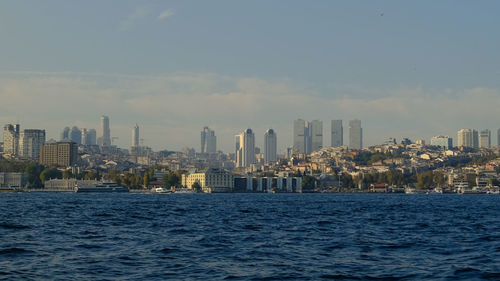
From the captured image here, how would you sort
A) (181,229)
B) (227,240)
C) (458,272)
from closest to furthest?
1. (458,272)
2. (227,240)
3. (181,229)

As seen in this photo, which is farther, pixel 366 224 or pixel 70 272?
pixel 366 224

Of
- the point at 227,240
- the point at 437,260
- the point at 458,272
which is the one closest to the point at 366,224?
the point at 227,240

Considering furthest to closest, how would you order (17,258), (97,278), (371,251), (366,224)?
(366,224) < (371,251) < (17,258) < (97,278)

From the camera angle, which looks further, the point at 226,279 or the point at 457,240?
the point at 457,240

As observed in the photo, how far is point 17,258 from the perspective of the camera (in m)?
23.7

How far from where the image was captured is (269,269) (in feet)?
71.1

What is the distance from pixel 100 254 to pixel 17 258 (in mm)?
2774

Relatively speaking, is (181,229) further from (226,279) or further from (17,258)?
(226,279)

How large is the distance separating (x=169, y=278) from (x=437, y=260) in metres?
9.49

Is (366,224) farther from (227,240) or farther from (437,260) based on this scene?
(437,260)

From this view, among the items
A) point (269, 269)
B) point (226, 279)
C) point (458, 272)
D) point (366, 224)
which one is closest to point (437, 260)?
point (458, 272)

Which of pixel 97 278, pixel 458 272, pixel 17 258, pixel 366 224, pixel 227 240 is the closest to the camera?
pixel 97 278

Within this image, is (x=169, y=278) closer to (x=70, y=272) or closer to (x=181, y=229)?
(x=70, y=272)

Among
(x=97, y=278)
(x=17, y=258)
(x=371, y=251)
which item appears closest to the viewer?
(x=97, y=278)
